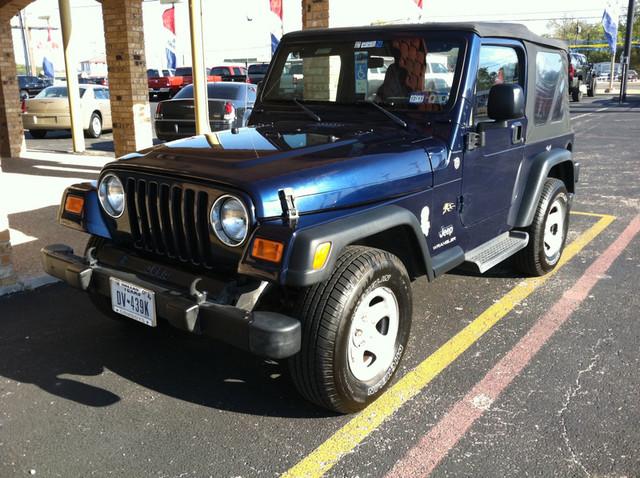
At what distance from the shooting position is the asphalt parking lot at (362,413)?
106 inches

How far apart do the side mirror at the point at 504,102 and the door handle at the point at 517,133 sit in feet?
1.91

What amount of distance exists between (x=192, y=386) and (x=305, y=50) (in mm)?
2429

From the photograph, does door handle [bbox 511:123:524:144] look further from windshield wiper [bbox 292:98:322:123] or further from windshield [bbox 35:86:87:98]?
windshield [bbox 35:86:87:98]

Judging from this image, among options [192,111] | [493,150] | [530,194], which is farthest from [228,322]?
[192,111]

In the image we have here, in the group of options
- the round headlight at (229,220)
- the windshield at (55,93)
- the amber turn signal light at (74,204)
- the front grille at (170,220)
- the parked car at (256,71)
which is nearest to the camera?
the round headlight at (229,220)

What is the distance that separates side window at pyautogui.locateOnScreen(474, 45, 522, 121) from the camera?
381 cm

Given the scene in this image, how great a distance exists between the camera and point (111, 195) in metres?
3.36

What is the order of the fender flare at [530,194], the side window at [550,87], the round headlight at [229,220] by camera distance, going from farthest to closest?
the side window at [550,87] < the fender flare at [530,194] < the round headlight at [229,220]

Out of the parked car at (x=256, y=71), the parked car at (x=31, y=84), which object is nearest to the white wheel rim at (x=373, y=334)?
the parked car at (x=256, y=71)

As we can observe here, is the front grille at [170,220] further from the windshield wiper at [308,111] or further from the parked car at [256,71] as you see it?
the parked car at [256,71]

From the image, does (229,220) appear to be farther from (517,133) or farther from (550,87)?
(550,87)

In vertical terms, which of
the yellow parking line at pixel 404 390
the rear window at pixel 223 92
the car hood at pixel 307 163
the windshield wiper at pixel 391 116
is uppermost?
the rear window at pixel 223 92

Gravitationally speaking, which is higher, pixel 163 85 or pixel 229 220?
pixel 163 85

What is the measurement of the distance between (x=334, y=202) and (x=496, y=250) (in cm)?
174
